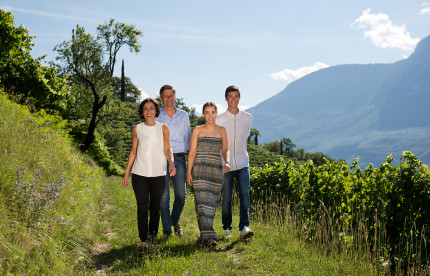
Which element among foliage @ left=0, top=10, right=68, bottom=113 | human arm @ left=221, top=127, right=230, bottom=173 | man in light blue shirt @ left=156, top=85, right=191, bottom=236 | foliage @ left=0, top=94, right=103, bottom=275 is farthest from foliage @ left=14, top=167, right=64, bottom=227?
foliage @ left=0, top=10, right=68, bottom=113

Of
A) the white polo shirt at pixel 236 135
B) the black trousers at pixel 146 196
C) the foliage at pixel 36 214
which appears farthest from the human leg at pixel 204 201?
the foliage at pixel 36 214

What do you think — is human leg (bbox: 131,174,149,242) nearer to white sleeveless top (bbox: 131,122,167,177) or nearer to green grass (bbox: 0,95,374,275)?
white sleeveless top (bbox: 131,122,167,177)

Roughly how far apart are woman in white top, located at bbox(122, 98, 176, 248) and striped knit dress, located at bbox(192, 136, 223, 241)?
450 mm

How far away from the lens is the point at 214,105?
20.3ft

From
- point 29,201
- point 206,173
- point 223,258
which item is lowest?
point 223,258

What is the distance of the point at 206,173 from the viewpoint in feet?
20.5

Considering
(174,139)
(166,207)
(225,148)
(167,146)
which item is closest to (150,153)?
(167,146)

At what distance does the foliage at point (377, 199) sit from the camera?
21.8ft

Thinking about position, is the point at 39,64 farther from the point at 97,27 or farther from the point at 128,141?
the point at 128,141

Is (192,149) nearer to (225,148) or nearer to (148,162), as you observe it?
(225,148)

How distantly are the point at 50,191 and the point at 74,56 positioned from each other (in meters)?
27.3

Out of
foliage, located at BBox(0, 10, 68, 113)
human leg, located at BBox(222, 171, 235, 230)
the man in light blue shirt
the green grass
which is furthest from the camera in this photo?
foliage, located at BBox(0, 10, 68, 113)

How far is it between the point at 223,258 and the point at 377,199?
3.80 meters

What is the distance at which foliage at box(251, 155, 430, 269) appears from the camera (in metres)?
6.64
